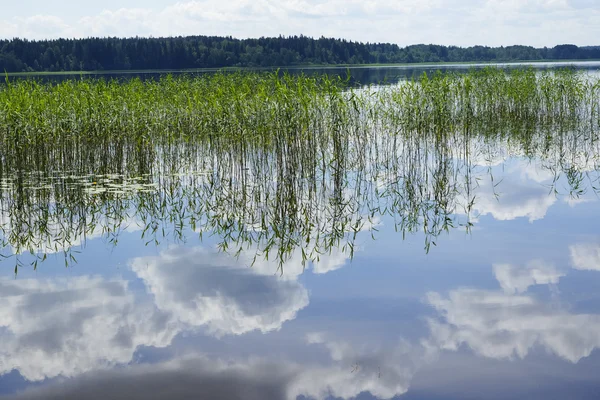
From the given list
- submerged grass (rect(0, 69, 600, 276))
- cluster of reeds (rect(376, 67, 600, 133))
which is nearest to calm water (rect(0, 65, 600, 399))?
submerged grass (rect(0, 69, 600, 276))

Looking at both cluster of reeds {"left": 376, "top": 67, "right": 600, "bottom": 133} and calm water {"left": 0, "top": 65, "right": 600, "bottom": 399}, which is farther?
cluster of reeds {"left": 376, "top": 67, "right": 600, "bottom": 133}

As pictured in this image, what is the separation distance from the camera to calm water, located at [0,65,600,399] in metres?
4.95

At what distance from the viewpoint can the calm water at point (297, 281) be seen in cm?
495

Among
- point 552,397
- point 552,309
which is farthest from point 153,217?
point 552,397

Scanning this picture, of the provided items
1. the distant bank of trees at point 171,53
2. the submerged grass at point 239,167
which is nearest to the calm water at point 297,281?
the submerged grass at point 239,167

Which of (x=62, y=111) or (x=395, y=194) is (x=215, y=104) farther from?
(x=395, y=194)

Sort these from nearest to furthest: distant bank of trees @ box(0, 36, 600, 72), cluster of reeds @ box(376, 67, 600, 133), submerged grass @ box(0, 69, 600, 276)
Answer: submerged grass @ box(0, 69, 600, 276) → cluster of reeds @ box(376, 67, 600, 133) → distant bank of trees @ box(0, 36, 600, 72)

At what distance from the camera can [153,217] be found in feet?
33.0

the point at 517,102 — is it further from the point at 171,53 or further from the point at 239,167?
the point at 171,53

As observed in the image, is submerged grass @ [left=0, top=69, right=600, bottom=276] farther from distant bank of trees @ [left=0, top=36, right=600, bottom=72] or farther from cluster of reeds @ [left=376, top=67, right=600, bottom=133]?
distant bank of trees @ [left=0, top=36, right=600, bottom=72]

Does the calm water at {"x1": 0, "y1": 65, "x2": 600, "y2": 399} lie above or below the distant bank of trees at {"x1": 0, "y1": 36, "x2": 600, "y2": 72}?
below

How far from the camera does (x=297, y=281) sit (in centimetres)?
720

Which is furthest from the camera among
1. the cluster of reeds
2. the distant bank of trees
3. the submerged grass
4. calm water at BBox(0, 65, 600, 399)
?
the distant bank of trees

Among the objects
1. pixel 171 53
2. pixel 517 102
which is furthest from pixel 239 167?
pixel 171 53
